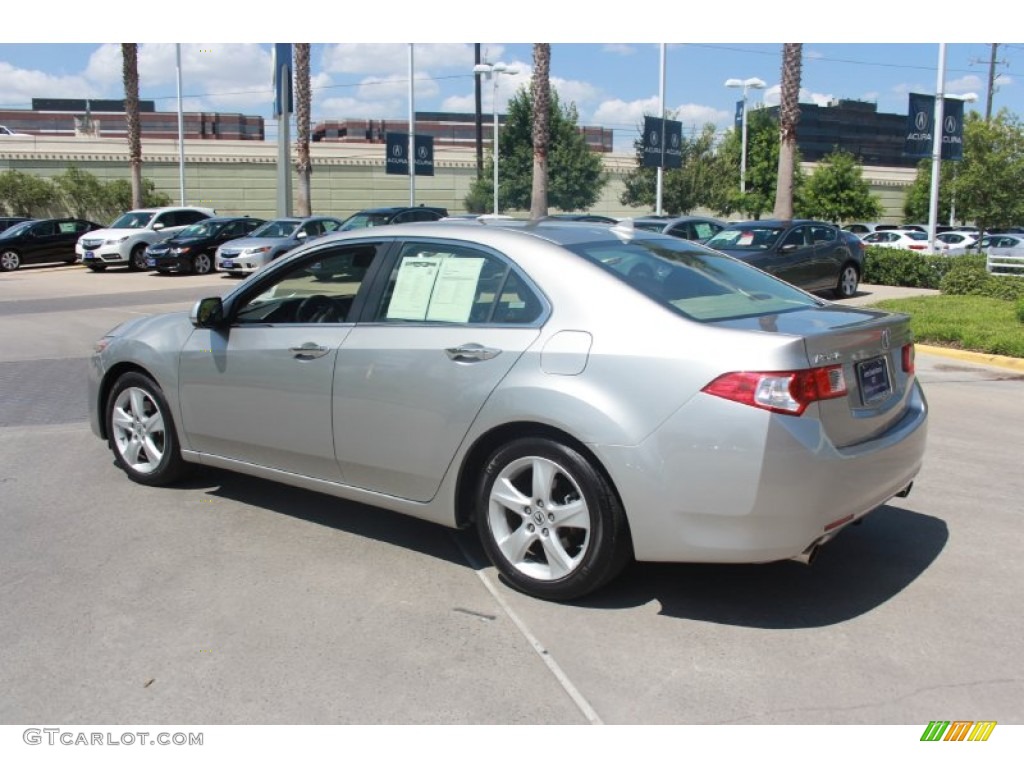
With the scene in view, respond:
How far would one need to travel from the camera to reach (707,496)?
3941 mm

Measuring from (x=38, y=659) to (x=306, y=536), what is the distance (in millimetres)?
1668

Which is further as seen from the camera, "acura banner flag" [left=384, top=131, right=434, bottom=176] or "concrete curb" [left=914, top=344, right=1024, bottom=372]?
"acura banner flag" [left=384, top=131, right=434, bottom=176]

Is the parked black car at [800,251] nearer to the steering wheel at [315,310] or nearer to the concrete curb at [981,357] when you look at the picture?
the concrete curb at [981,357]

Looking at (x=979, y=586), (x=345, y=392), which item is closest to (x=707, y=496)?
(x=979, y=586)

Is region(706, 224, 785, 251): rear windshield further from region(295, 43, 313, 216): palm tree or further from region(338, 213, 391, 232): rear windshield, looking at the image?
region(295, 43, 313, 216): palm tree

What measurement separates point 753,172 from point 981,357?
127 ft

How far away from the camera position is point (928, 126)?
2336 cm

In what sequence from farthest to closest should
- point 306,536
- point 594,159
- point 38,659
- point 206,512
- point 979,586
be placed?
point 594,159 → point 206,512 → point 306,536 → point 979,586 → point 38,659

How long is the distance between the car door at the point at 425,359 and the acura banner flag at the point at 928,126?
828 inches

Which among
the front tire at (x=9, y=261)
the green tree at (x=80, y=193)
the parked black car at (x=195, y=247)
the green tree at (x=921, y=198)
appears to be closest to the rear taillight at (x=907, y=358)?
the parked black car at (x=195, y=247)

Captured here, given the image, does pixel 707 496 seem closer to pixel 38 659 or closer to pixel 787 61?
pixel 38 659

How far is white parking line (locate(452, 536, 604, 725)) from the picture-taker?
3492 mm

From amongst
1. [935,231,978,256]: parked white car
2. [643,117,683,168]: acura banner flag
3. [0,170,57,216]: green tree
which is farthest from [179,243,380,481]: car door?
[0,170,57,216]: green tree

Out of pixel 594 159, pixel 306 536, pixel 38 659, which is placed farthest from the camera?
pixel 594 159
